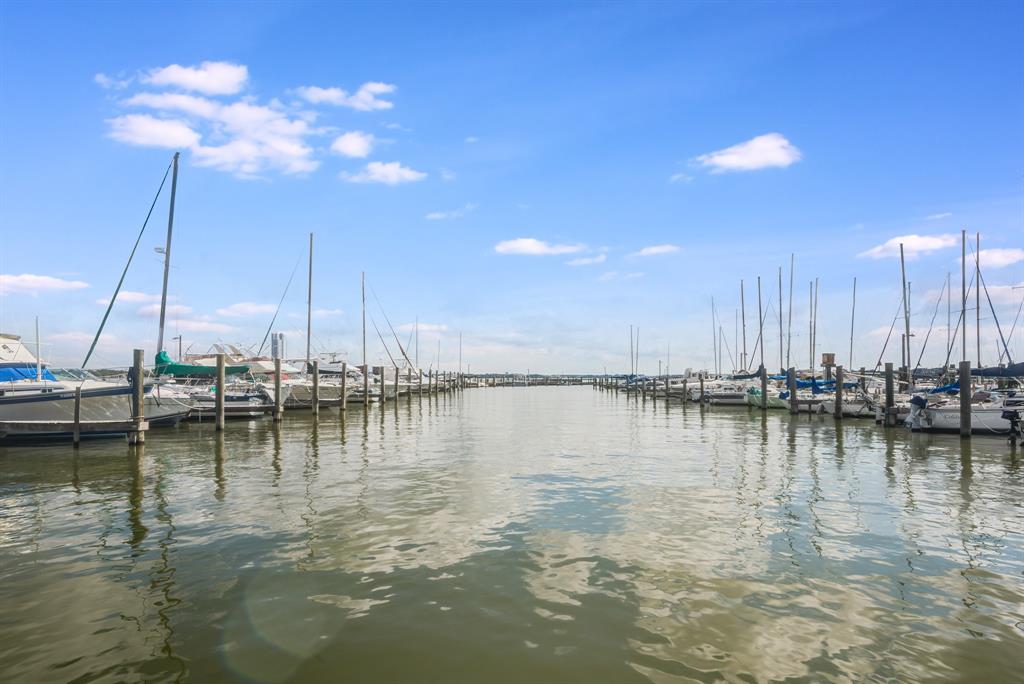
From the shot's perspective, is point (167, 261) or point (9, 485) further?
point (167, 261)

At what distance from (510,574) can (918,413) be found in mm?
28196

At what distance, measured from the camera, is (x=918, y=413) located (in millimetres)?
28984

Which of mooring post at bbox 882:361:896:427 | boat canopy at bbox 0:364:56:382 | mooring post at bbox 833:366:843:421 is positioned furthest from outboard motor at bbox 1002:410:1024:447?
boat canopy at bbox 0:364:56:382

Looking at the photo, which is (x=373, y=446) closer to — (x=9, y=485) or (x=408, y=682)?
(x=9, y=485)

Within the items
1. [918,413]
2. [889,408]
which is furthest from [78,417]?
[889,408]

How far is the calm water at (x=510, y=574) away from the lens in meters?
6.09

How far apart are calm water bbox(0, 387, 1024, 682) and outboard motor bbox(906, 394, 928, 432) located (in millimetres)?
11852

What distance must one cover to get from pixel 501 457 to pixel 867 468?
37.7 ft

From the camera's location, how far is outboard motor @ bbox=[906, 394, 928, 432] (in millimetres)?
28750

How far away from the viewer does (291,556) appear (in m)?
9.39

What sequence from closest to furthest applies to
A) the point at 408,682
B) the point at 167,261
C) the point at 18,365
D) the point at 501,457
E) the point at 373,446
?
the point at 408,682 < the point at 501,457 < the point at 373,446 < the point at 167,261 < the point at 18,365

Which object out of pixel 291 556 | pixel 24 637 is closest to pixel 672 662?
pixel 291 556

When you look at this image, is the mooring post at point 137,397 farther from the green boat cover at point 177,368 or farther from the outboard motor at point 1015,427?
the outboard motor at point 1015,427

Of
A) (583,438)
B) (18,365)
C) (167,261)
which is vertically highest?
(167,261)
